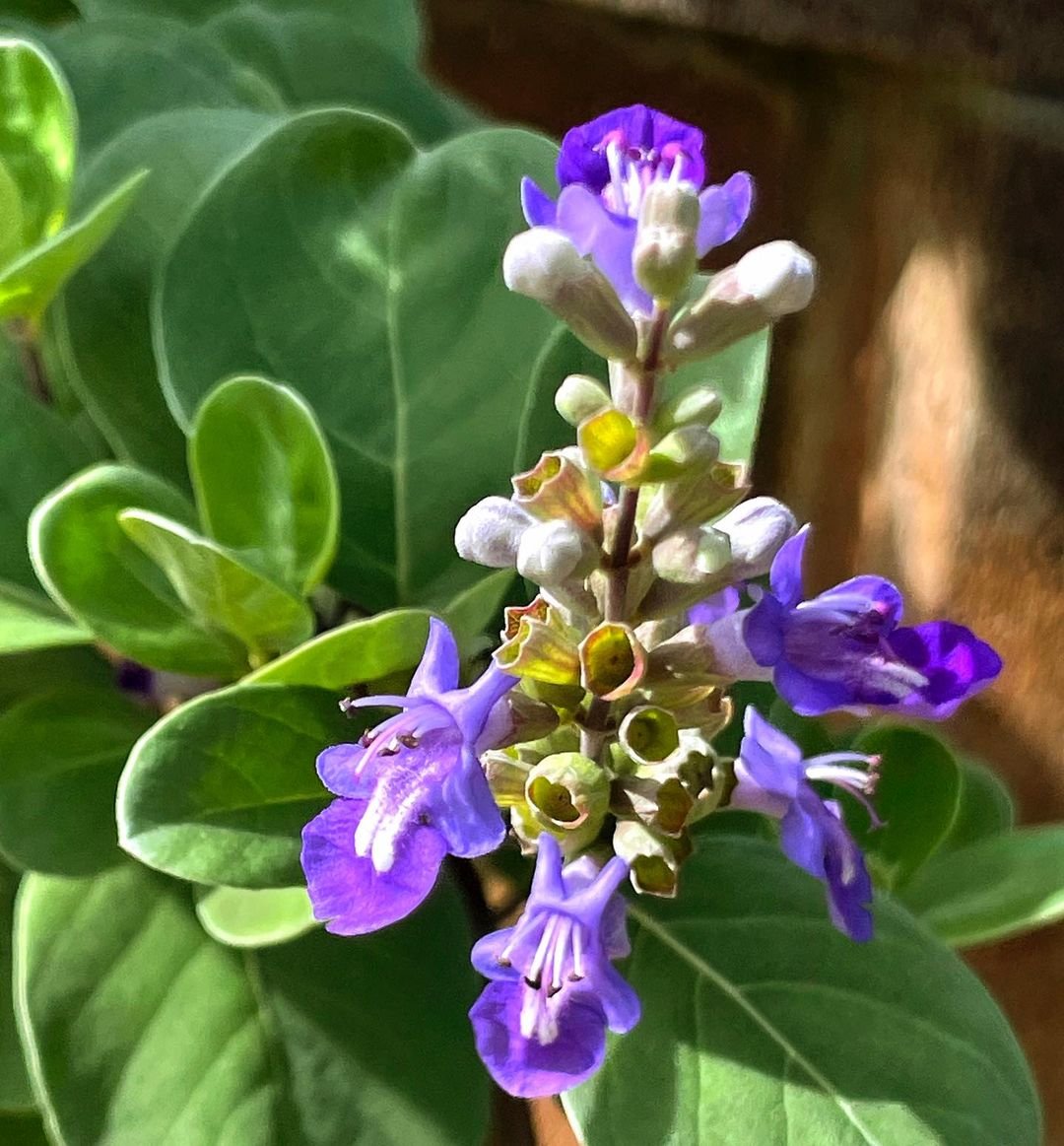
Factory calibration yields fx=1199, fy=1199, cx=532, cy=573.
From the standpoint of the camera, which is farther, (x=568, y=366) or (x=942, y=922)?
(x=942, y=922)

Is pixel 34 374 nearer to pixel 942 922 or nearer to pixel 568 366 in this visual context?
pixel 568 366

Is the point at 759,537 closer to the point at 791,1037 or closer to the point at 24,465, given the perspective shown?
the point at 791,1037

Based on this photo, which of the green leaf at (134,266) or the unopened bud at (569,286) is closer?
the unopened bud at (569,286)

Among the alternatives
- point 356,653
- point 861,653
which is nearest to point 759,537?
point 861,653

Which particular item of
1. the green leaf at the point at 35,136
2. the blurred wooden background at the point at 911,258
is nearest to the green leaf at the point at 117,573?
the green leaf at the point at 35,136

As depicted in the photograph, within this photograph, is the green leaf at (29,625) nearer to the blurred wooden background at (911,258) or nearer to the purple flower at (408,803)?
the purple flower at (408,803)

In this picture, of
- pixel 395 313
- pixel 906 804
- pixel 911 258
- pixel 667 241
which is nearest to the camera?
pixel 667 241

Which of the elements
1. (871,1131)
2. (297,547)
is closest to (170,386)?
(297,547)
